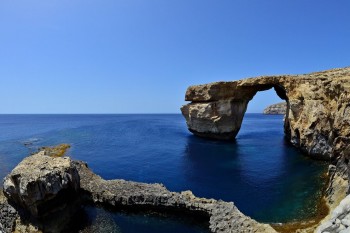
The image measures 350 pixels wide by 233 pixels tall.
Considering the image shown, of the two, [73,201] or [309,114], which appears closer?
[73,201]

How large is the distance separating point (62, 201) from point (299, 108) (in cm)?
4003

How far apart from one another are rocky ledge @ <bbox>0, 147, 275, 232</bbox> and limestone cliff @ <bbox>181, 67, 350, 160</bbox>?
1258cm

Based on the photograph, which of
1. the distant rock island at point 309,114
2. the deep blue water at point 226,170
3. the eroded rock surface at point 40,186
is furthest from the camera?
the deep blue water at point 226,170

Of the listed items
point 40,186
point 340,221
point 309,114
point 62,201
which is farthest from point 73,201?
point 309,114

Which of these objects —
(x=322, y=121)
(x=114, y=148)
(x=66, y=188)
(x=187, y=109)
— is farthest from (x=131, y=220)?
(x=187, y=109)

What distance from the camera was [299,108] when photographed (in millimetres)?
47031

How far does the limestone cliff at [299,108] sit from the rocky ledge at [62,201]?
12.6m

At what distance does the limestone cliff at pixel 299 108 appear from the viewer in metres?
33.4

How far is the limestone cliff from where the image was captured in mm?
33438

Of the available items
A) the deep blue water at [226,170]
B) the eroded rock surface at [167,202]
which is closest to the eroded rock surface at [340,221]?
the eroded rock surface at [167,202]

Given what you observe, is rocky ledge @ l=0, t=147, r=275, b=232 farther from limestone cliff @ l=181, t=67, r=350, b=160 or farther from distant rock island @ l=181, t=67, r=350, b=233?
limestone cliff @ l=181, t=67, r=350, b=160

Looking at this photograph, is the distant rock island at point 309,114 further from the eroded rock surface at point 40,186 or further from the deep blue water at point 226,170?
the eroded rock surface at point 40,186

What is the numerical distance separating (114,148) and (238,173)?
3242 centimetres

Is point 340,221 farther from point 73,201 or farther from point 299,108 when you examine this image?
point 299,108
